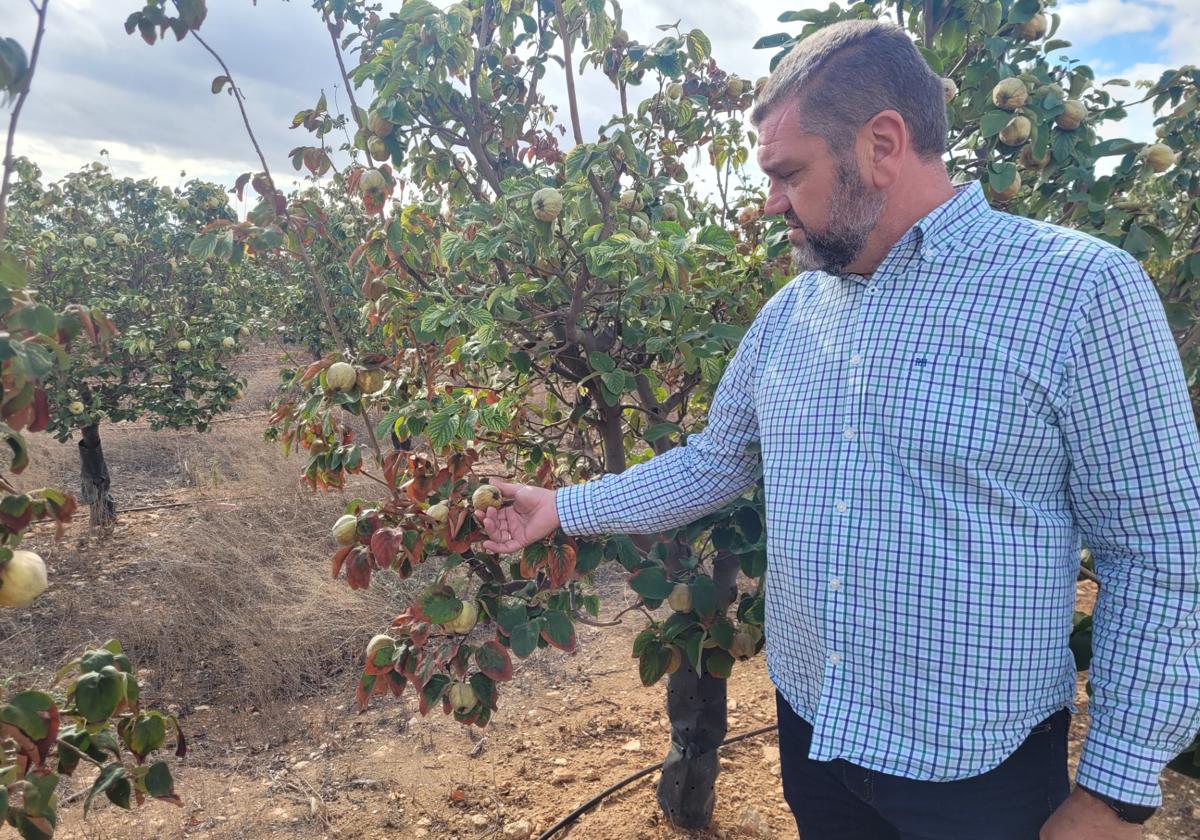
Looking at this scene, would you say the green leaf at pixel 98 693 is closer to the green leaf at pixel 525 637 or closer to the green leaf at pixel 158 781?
the green leaf at pixel 158 781

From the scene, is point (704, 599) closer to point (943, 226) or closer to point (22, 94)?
point (943, 226)

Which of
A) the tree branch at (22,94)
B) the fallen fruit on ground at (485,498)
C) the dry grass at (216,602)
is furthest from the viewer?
the dry grass at (216,602)

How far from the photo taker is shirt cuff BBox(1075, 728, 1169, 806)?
104 cm

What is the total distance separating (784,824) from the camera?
248 centimetres

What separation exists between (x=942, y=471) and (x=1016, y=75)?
1.26 m

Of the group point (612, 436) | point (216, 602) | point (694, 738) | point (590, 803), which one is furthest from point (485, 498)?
point (216, 602)

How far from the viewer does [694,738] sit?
231cm

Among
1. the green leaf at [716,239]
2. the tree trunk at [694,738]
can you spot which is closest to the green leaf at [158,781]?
the tree trunk at [694,738]

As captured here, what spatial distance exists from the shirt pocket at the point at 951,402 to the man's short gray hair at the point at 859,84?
343 millimetres

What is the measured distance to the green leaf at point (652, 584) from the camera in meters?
1.73

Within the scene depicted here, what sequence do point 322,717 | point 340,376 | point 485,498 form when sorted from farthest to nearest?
point 322,717 < point 340,376 < point 485,498

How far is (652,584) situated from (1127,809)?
0.93 meters

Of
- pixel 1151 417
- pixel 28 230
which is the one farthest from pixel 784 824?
pixel 28 230

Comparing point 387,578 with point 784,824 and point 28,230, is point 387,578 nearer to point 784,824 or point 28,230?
point 784,824
